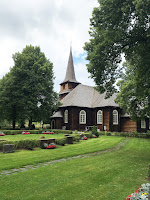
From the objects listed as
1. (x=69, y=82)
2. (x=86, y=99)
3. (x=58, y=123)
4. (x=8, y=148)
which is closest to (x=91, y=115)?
(x=86, y=99)

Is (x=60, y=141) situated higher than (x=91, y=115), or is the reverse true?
(x=91, y=115)

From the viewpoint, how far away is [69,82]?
4716 centimetres

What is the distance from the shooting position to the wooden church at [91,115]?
36250 millimetres

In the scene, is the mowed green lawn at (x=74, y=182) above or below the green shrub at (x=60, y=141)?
above

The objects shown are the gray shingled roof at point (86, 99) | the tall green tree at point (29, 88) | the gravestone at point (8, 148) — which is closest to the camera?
the gravestone at point (8, 148)

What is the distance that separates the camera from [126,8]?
415 inches

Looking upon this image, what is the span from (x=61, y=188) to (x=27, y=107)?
94.7 feet

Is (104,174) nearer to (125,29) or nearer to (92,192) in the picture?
(92,192)

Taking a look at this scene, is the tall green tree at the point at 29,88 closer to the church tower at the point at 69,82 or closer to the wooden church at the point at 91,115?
the wooden church at the point at 91,115

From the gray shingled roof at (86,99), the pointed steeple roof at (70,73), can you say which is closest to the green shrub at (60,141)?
the gray shingled roof at (86,99)

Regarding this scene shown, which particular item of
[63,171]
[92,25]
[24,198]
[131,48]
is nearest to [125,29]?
[131,48]

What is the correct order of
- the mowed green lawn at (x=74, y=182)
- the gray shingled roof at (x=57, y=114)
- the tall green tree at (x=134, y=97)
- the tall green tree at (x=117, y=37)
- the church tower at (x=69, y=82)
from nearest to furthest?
1. the mowed green lawn at (x=74, y=182)
2. the tall green tree at (x=117, y=37)
3. the tall green tree at (x=134, y=97)
4. the gray shingled roof at (x=57, y=114)
5. the church tower at (x=69, y=82)

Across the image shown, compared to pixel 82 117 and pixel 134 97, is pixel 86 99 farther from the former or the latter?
pixel 134 97

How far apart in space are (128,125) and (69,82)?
1963 centimetres
